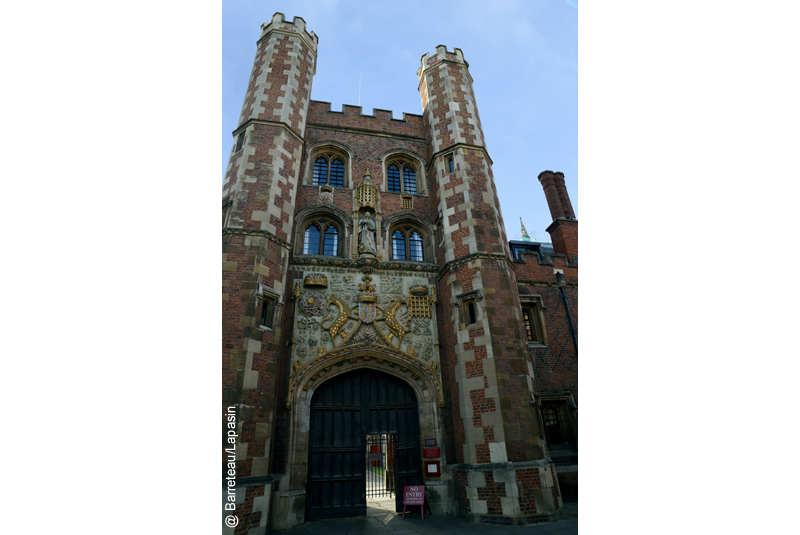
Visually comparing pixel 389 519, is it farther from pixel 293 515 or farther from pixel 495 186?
pixel 495 186

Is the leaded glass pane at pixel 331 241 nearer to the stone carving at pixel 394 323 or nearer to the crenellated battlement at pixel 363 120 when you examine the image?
the stone carving at pixel 394 323

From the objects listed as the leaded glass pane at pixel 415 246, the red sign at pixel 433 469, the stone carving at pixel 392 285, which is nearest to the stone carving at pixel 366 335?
the stone carving at pixel 392 285

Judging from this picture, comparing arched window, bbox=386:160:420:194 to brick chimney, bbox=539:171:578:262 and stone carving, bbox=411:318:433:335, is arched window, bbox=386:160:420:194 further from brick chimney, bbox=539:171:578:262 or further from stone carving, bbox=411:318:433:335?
brick chimney, bbox=539:171:578:262

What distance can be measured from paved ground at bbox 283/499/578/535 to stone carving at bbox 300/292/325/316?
17.8 feet

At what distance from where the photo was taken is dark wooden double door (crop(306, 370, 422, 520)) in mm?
10156

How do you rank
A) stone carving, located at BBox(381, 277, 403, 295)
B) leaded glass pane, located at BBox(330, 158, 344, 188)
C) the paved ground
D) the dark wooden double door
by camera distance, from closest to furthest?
1. the paved ground
2. the dark wooden double door
3. stone carving, located at BBox(381, 277, 403, 295)
4. leaded glass pane, located at BBox(330, 158, 344, 188)

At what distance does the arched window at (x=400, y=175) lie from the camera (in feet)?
52.2

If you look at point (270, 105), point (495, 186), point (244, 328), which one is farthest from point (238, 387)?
point (495, 186)

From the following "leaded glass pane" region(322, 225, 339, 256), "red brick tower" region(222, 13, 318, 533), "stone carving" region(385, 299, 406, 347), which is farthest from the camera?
"leaded glass pane" region(322, 225, 339, 256)

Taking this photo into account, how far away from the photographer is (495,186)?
47.5ft

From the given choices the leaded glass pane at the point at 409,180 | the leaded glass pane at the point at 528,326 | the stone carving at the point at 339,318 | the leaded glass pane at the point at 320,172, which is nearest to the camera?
the stone carving at the point at 339,318

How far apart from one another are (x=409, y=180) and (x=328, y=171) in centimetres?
338

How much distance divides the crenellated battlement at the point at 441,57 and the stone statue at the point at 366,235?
8750mm

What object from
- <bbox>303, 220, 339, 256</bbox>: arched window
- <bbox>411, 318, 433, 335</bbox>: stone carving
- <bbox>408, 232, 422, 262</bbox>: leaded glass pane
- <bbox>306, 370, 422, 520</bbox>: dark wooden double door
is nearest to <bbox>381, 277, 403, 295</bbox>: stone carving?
<bbox>411, 318, 433, 335</bbox>: stone carving
